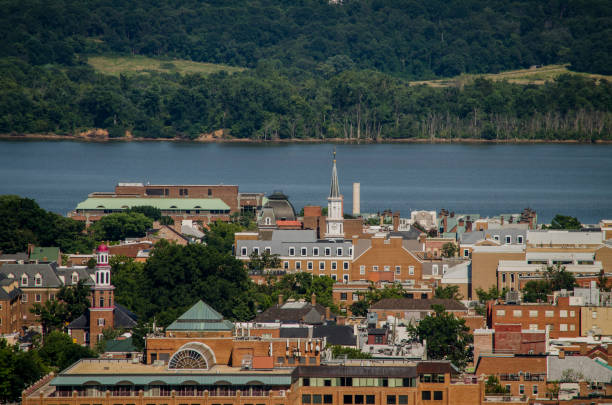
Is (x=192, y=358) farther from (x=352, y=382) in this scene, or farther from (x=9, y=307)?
(x=9, y=307)

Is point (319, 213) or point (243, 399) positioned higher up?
point (319, 213)

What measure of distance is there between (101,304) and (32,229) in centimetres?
3171

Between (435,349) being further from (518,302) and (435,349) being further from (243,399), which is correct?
(243,399)

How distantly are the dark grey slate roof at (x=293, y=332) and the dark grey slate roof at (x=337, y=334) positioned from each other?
781 mm

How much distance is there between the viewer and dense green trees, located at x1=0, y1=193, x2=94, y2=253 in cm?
10772

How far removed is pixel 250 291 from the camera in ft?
292

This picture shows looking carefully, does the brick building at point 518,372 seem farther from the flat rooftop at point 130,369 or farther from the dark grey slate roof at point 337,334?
the flat rooftop at point 130,369

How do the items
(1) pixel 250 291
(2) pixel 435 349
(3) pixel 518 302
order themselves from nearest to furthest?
(2) pixel 435 349 < (3) pixel 518 302 < (1) pixel 250 291

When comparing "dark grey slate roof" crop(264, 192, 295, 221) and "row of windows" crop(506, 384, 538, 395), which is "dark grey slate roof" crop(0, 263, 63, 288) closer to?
"dark grey slate roof" crop(264, 192, 295, 221)

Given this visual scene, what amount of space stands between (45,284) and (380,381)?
34.2 meters

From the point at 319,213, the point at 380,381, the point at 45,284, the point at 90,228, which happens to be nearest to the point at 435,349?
the point at 380,381

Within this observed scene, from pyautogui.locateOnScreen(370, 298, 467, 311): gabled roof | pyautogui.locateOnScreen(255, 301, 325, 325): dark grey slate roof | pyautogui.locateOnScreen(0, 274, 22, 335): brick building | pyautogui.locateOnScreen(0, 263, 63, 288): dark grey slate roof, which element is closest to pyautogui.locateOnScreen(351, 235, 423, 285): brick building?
pyautogui.locateOnScreen(370, 298, 467, 311): gabled roof

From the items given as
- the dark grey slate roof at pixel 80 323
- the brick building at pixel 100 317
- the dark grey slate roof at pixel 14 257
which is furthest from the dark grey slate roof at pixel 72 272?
the dark grey slate roof at pixel 14 257

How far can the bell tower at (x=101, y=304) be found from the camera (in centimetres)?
8012
